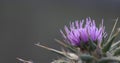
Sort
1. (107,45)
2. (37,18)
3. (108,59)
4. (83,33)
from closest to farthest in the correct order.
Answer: (108,59) → (107,45) → (83,33) → (37,18)

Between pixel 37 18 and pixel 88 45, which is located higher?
pixel 37 18

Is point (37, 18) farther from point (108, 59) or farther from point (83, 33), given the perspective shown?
point (108, 59)

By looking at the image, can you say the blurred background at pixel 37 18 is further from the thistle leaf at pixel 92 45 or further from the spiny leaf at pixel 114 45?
the thistle leaf at pixel 92 45

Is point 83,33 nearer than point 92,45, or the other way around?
point 92,45

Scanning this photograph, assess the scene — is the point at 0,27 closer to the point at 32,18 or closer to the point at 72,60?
the point at 32,18

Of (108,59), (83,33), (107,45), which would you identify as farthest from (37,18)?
(108,59)

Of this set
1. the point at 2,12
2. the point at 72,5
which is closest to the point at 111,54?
the point at 2,12

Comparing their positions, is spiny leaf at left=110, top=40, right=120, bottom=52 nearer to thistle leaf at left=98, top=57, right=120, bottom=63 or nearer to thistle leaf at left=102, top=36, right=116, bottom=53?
thistle leaf at left=102, top=36, right=116, bottom=53
